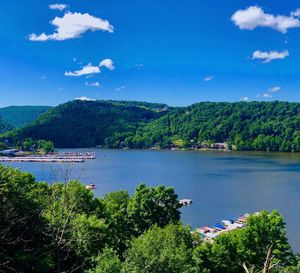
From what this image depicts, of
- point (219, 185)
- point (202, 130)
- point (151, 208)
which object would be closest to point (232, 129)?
point (202, 130)

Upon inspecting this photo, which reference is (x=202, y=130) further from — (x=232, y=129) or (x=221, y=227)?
(x=221, y=227)

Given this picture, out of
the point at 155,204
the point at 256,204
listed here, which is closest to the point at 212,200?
the point at 256,204

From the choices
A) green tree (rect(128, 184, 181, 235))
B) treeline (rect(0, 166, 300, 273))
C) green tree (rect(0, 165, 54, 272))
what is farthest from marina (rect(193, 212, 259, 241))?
green tree (rect(0, 165, 54, 272))

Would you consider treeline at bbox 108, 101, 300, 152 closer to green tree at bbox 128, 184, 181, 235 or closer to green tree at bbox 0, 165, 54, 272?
green tree at bbox 128, 184, 181, 235

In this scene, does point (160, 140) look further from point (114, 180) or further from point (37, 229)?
point (37, 229)

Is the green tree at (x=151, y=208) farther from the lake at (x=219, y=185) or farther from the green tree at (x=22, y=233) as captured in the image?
the green tree at (x=22, y=233)

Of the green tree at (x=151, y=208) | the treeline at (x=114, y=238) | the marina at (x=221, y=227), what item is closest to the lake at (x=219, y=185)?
the marina at (x=221, y=227)
